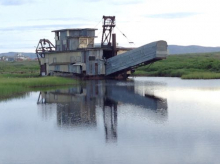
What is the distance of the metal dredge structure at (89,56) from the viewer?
1632 inches

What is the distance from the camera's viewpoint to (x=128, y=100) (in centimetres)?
2731

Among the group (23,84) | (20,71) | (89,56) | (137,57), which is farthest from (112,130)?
(20,71)

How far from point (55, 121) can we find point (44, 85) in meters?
18.7

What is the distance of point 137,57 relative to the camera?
4031 cm

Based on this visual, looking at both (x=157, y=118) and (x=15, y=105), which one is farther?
(x=15, y=105)

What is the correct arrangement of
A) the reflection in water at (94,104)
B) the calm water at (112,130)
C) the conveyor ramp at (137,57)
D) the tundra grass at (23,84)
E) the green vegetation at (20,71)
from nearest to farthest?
the calm water at (112,130) < the reflection in water at (94,104) < the tundra grass at (23,84) < the conveyor ramp at (137,57) < the green vegetation at (20,71)

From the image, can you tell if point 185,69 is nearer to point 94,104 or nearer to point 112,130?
point 94,104

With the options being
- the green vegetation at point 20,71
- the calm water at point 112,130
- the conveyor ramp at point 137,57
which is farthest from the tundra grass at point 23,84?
the green vegetation at point 20,71

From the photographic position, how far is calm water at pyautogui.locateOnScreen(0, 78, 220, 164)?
13.6m

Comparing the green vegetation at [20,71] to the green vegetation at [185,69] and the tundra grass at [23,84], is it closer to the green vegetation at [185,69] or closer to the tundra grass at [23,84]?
the tundra grass at [23,84]

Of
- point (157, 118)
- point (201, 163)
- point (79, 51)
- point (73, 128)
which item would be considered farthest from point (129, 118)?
point (79, 51)

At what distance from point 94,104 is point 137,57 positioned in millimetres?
15346

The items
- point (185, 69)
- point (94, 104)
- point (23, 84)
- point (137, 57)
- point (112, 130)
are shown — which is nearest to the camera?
point (112, 130)

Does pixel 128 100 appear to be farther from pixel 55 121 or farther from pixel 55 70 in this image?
pixel 55 70
